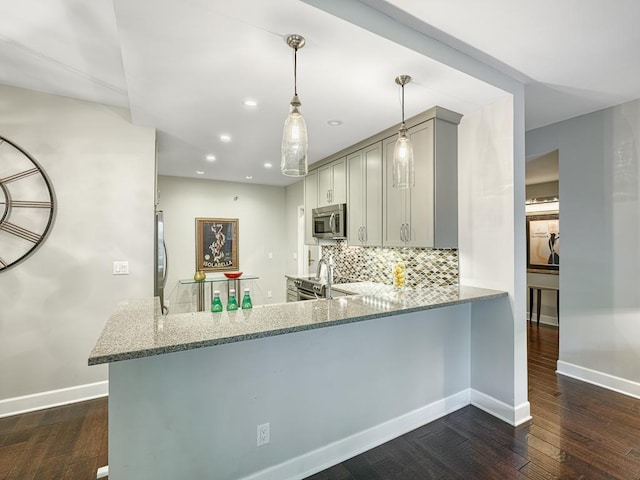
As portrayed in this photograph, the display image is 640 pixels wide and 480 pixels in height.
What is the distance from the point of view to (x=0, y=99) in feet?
8.68

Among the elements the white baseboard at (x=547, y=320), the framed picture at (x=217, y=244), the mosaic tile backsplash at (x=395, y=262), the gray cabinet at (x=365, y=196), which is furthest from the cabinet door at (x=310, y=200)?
the white baseboard at (x=547, y=320)

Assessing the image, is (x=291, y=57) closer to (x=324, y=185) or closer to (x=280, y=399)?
(x=280, y=399)

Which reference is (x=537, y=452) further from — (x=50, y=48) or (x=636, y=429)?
(x=50, y=48)

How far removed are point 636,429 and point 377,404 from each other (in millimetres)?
1978

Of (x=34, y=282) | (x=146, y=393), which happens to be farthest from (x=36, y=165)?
(x=146, y=393)

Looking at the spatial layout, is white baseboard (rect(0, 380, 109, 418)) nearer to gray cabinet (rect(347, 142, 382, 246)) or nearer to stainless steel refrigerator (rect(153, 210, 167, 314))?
stainless steel refrigerator (rect(153, 210, 167, 314))

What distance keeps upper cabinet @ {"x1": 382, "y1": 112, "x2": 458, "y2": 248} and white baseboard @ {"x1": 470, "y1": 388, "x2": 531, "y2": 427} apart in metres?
1.29

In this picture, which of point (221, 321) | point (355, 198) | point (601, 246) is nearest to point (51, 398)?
point (221, 321)

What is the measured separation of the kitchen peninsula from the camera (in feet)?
4.79

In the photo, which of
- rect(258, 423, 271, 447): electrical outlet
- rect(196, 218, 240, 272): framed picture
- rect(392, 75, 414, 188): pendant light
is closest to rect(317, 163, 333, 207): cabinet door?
rect(392, 75, 414, 188): pendant light

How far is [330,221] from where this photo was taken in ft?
13.5

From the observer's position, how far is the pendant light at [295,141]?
1.59 metres

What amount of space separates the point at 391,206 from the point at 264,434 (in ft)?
7.40

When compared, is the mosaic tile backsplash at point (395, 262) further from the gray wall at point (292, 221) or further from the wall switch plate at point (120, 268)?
the wall switch plate at point (120, 268)
